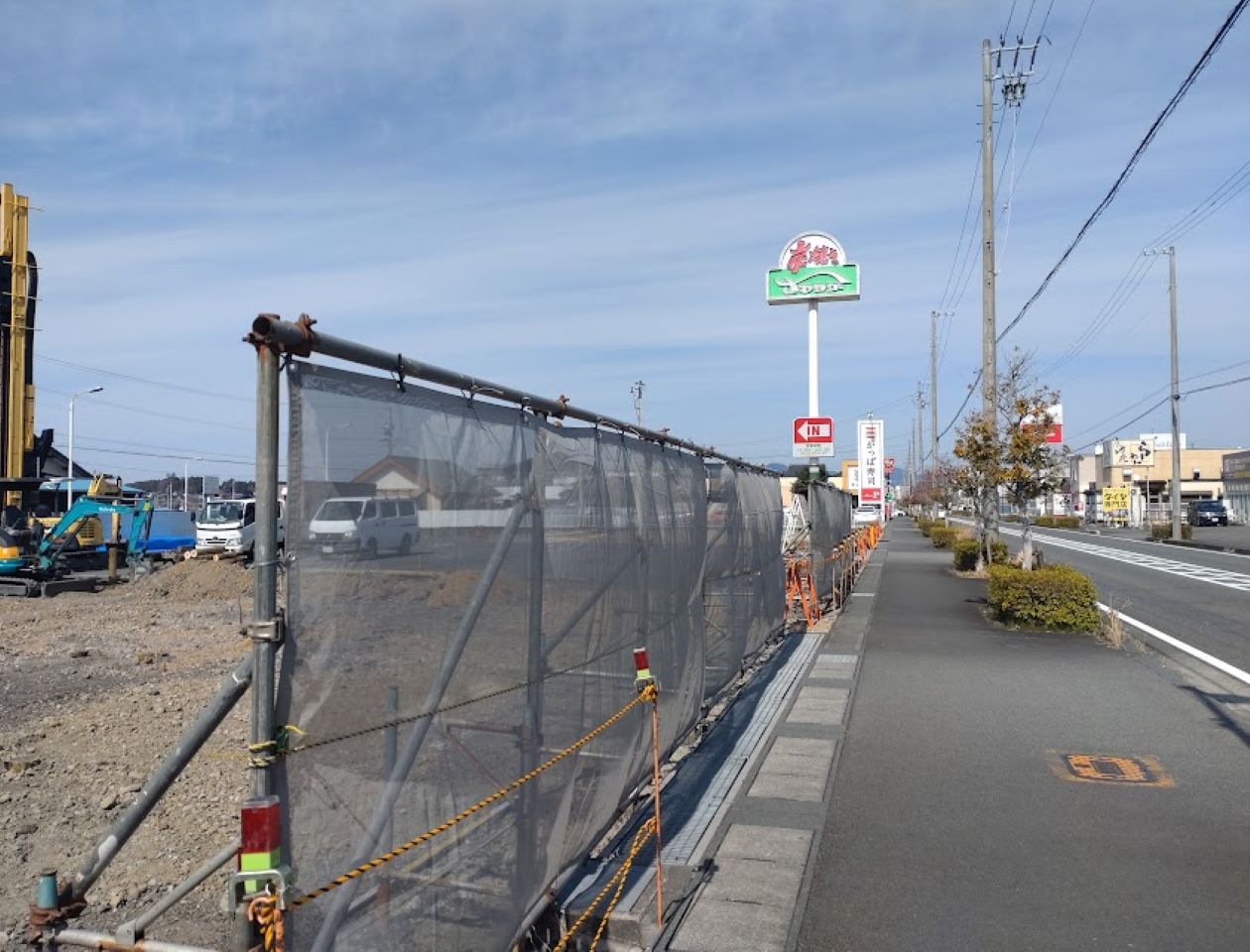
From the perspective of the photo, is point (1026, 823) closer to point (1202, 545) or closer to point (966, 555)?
point (966, 555)

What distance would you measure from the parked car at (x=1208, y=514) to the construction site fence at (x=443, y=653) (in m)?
74.0

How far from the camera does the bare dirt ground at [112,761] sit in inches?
223

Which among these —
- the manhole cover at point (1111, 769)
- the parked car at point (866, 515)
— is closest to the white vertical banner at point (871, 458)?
the parked car at point (866, 515)

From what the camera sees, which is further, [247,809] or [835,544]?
[835,544]

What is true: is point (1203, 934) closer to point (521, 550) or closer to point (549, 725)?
point (549, 725)

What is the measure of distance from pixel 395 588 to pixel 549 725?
160cm

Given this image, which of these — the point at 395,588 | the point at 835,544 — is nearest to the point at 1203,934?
the point at 395,588

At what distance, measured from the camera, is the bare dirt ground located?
5676 millimetres

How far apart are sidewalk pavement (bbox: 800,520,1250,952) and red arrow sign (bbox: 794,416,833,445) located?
662 centimetres

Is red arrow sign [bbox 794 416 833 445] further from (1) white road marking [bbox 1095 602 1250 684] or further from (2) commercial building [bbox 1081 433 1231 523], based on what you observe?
(2) commercial building [bbox 1081 433 1231 523]

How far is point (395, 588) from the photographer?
9.86 feet

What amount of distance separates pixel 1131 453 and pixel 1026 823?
100 metres

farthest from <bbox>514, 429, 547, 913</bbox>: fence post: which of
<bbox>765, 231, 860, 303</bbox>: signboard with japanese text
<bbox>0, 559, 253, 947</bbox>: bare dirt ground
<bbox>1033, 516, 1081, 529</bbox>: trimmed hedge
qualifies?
<bbox>1033, 516, 1081, 529</bbox>: trimmed hedge

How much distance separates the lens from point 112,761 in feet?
27.4
